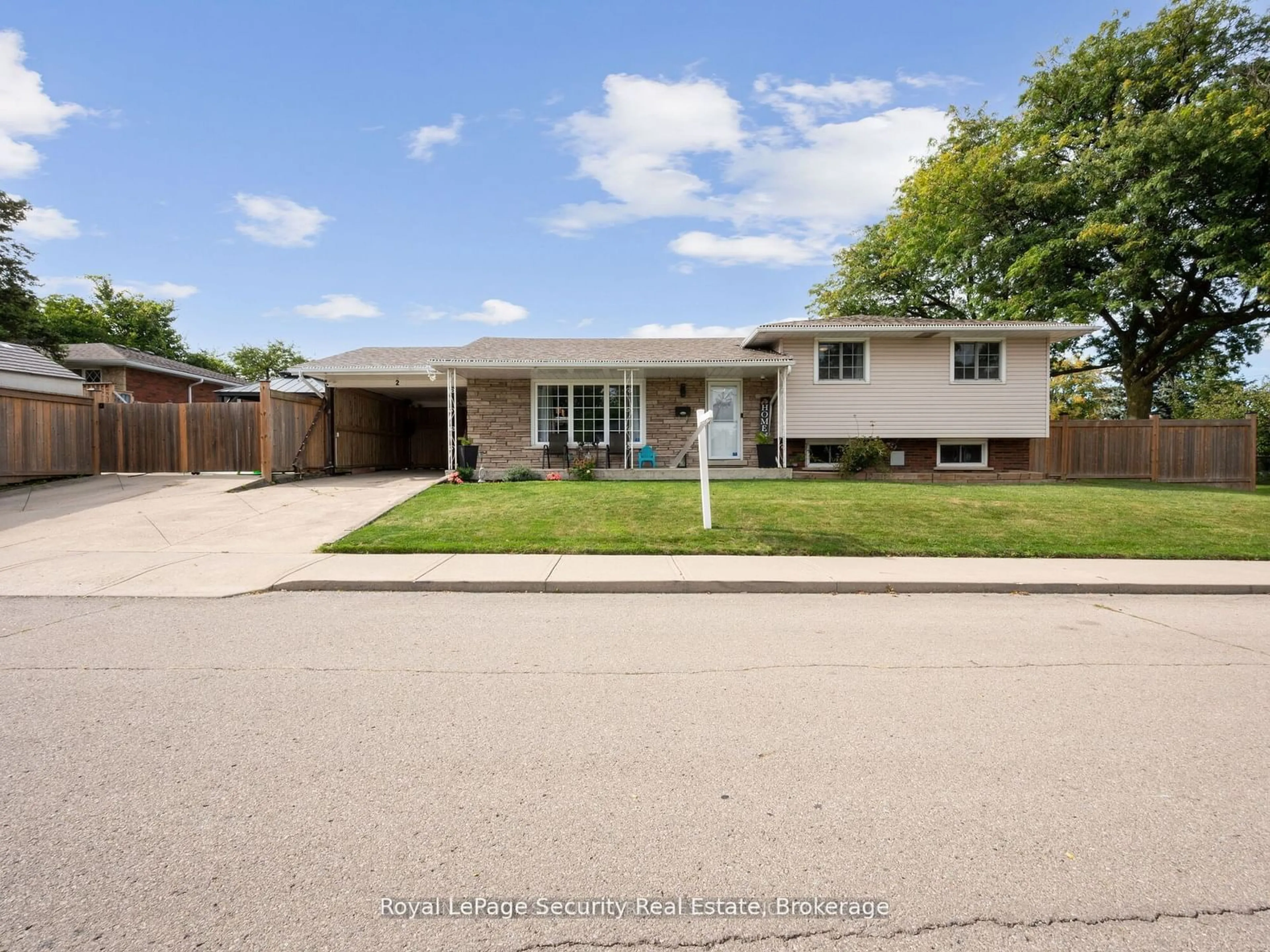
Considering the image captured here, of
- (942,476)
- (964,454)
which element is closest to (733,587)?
(942,476)

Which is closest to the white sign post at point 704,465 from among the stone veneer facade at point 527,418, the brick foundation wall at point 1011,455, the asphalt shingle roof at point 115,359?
the stone veneer facade at point 527,418

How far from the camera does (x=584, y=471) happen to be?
15.9 m

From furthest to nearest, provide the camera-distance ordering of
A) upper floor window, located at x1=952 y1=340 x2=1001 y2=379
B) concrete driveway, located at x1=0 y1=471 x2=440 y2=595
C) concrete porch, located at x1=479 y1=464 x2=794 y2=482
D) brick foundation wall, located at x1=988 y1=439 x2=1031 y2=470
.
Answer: brick foundation wall, located at x1=988 y1=439 x2=1031 y2=470
upper floor window, located at x1=952 y1=340 x2=1001 y2=379
concrete porch, located at x1=479 y1=464 x2=794 y2=482
concrete driveway, located at x1=0 y1=471 x2=440 y2=595

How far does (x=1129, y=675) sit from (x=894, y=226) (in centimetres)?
2479

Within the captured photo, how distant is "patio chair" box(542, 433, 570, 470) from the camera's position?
57.1 feet

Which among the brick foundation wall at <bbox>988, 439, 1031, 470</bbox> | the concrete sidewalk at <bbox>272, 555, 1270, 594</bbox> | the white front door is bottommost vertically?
the concrete sidewalk at <bbox>272, 555, 1270, 594</bbox>

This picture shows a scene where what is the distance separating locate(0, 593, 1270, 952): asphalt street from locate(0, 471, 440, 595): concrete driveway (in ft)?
7.08

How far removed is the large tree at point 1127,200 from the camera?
18344mm

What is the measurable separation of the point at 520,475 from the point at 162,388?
977 inches

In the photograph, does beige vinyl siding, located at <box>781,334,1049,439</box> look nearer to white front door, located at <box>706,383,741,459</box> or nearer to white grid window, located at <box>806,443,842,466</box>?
white grid window, located at <box>806,443,842,466</box>

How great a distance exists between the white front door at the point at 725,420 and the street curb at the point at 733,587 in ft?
36.2

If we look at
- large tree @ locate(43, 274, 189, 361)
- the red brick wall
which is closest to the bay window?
the red brick wall

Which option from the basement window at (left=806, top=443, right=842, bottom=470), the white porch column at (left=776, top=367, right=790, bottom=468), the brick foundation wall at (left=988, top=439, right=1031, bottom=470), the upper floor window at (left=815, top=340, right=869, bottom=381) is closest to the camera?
the white porch column at (left=776, top=367, right=790, bottom=468)

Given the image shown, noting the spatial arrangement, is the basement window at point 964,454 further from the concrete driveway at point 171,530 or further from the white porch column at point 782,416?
the concrete driveway at point 171,530
